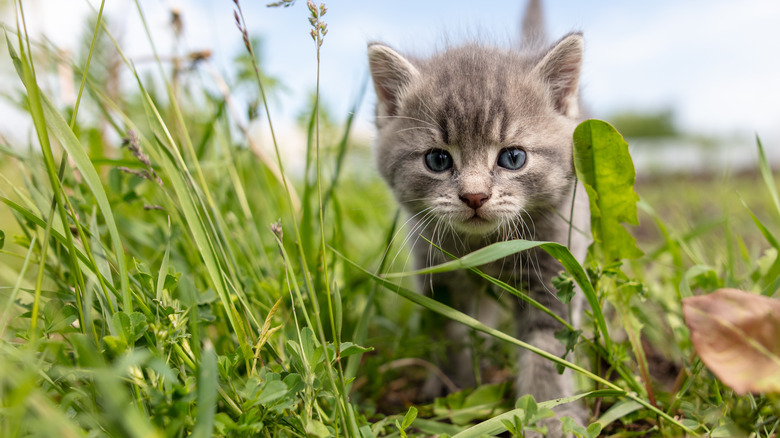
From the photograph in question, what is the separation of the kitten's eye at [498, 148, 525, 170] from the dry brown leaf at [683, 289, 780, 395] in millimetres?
686

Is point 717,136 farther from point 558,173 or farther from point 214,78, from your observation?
point 214,78

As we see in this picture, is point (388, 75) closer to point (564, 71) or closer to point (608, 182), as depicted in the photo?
point (564, 71)

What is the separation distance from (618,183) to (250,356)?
1.10 meters

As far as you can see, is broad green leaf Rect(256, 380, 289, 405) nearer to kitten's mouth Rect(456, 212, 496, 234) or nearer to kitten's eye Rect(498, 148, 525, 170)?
kitten's mouth Rect(456, 212, 496, 234)

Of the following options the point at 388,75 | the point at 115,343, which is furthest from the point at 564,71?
the point at 115,343

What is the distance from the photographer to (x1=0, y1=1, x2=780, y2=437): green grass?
0.95 metres

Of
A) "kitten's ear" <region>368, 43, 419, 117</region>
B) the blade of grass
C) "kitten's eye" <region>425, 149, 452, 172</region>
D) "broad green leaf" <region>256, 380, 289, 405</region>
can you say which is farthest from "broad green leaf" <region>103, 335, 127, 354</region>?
the blade of grass

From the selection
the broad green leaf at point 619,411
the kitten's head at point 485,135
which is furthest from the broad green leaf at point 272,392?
the broad green leaf at point 619,411

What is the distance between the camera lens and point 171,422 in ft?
2.94

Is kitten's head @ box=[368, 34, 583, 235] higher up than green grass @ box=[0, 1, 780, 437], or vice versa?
kitten's head @ box=[368, 34, 583, 235]

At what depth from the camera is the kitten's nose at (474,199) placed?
142cm

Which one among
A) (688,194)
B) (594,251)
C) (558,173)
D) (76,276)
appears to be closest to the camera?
(76,276)

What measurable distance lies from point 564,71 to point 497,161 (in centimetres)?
46

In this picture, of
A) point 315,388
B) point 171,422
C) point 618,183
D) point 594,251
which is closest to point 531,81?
point 618,183
